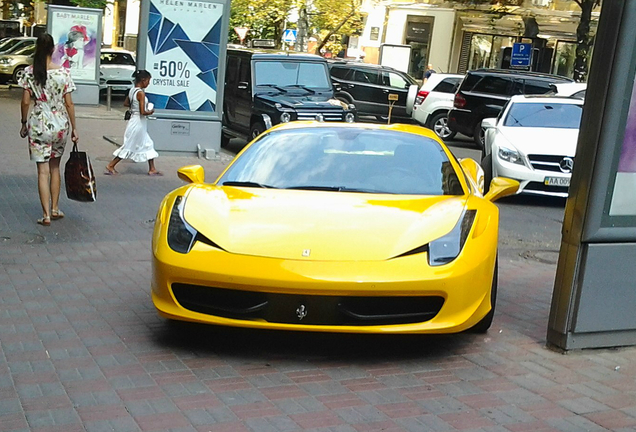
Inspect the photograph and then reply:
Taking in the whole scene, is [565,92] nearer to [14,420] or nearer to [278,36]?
[14,420]

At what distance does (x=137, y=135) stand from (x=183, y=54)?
3.42 m

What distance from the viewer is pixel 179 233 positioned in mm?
5434

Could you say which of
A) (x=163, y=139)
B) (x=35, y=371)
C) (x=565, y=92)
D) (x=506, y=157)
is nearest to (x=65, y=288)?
(x=35, y=371)

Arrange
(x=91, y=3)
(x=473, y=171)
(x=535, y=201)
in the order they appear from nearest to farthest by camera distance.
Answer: (x=473, y=171) < (x=535, y=201) < (x=91, y=3)

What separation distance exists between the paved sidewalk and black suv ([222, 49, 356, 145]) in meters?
10.5

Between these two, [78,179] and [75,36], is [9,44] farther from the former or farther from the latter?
[78,179]

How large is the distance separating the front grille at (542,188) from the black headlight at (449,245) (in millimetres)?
7897

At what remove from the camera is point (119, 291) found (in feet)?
22.3

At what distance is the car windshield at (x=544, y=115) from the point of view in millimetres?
14172

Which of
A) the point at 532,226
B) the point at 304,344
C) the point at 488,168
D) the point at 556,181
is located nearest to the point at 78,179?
the point at 304,344

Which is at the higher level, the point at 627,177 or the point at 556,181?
the point at 627,177

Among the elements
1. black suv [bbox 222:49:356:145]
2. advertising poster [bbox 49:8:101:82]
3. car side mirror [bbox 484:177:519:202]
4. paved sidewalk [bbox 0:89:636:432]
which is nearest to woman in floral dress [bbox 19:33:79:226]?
paved sidewalk [bbox 0:89:636:432]

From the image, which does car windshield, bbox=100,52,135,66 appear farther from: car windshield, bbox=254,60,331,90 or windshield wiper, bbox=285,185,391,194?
windshield wiper, bbox=285,185,391,194

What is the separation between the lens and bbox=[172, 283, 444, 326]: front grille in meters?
5.07
